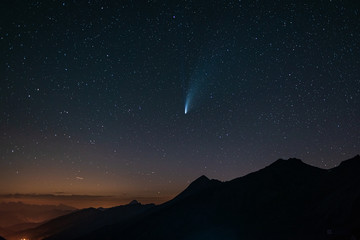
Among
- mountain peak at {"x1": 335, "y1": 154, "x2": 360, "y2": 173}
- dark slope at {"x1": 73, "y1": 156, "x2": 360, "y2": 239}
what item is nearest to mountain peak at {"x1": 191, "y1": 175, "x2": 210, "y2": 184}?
dark slope at {"x1": 73, "y1": 156, "x2": 360, "y2": 239}

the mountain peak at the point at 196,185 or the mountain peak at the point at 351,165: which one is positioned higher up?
the mountain peak at the point at 351,165

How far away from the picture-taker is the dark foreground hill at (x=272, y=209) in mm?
56062

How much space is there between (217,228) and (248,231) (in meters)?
12.1

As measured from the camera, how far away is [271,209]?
279ft

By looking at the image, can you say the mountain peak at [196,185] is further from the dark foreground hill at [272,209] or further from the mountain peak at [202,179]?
the dark foreground hill at [272,209]

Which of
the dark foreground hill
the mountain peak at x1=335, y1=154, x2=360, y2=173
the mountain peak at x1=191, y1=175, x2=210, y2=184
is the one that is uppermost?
the mountain peak at x1=335, y1=154, x2=360, y2=173

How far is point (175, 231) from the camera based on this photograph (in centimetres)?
9306

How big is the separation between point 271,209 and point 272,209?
0.39 meters

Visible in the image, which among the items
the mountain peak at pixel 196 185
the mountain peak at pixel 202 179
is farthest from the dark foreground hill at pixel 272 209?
the mountain peak at pixel 202 179

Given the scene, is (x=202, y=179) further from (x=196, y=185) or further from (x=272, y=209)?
(x=272, y=209)

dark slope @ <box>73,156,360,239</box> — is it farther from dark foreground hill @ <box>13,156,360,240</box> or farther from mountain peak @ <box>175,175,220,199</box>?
mountain peak @ <box>175,175,220,199</box>

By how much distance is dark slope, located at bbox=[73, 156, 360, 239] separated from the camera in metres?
56.6

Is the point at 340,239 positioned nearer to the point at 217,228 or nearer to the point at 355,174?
the point at 355,174

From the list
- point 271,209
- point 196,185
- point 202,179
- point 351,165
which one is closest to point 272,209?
point 271,209
